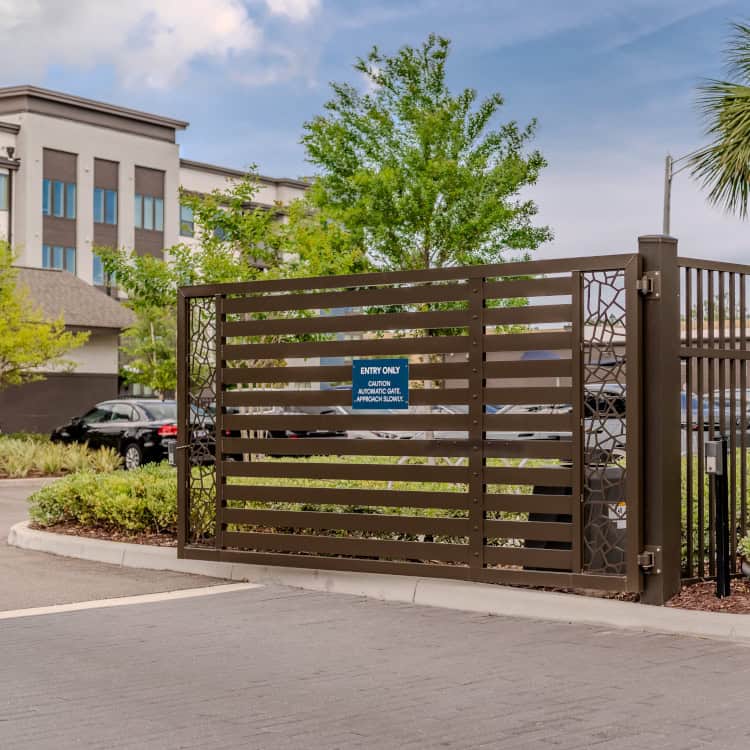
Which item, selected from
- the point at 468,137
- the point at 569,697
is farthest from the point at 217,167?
the point at 569,697

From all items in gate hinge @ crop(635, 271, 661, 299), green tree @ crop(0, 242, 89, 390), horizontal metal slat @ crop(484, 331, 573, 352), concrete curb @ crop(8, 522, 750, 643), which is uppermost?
green tree @ crop(0, 242, 89, 390)

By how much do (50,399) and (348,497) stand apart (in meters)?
31.8

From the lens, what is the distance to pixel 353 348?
10367mm

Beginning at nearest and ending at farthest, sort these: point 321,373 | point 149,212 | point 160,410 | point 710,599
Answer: point 710,599 < point 321,373 < point 160,410 < point 149,212

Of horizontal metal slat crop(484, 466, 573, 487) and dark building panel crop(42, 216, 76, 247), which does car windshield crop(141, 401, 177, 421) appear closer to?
horizontal metal slat crop(484, 466, 573, 487)

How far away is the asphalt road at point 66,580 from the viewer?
10.1 meters

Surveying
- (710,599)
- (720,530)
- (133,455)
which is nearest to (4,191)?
(133,455)

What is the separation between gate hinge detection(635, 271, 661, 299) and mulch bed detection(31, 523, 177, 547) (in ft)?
19.4

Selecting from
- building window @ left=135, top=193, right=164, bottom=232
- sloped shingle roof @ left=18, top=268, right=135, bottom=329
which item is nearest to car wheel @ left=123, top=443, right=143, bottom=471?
sloped shingle roof @ left=18, top=268, right=135, bottom=329

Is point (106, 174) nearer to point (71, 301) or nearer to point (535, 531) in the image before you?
point (71, 301)

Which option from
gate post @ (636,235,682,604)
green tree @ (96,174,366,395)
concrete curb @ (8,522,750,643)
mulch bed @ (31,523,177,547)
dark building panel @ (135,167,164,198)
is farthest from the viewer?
dark building panel @ (135,167,164,198)

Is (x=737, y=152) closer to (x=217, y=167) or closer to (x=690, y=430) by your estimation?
(x=690, y=430)

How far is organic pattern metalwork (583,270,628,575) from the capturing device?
9062 millimetres

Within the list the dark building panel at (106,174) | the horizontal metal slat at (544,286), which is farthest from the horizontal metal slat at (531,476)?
the dark building panel at (106,174)
